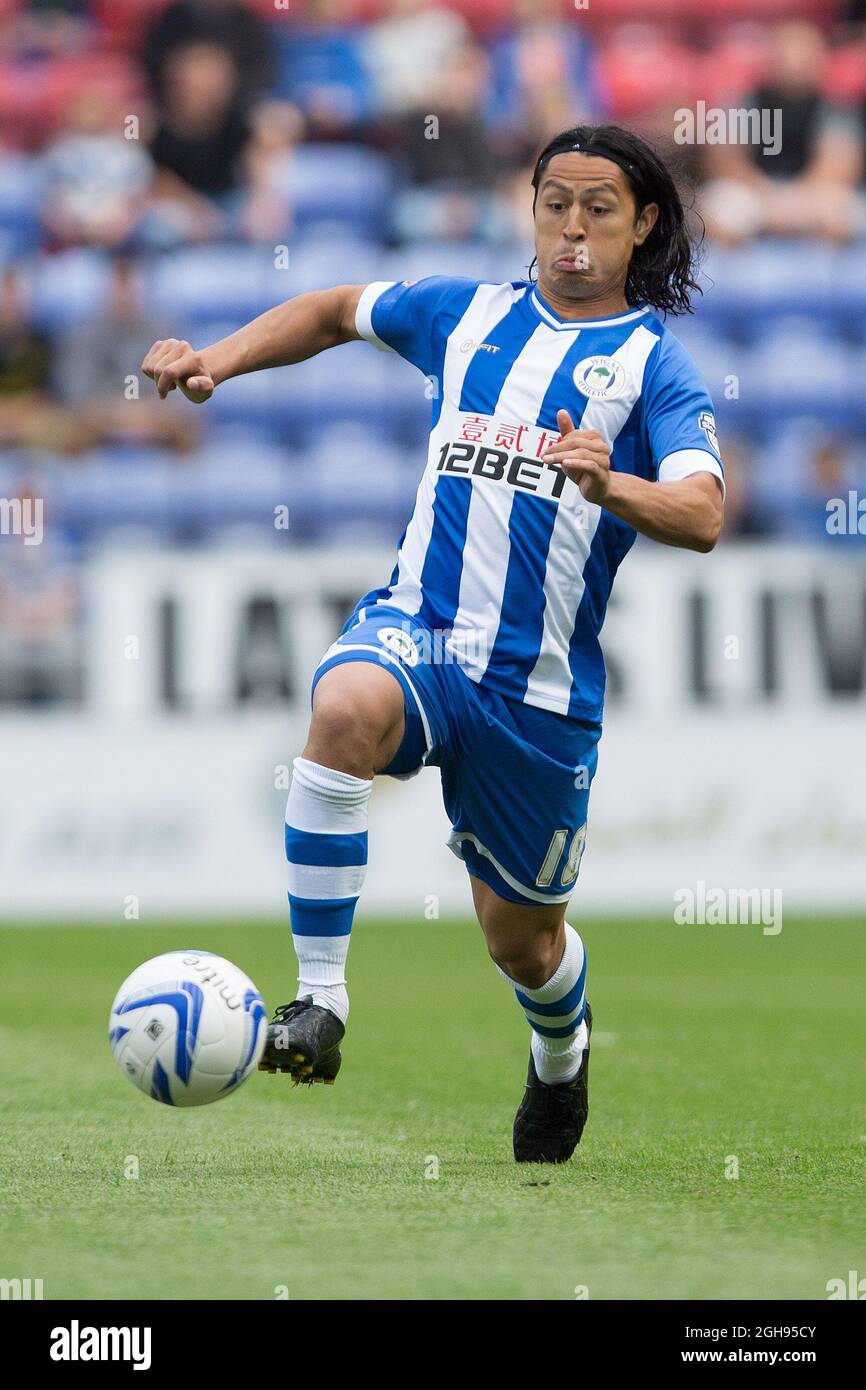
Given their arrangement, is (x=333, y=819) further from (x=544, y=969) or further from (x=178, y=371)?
(x=178, y=371)

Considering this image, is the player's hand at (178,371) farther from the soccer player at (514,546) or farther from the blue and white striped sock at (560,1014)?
the blue and white striped sock at (560,1014)

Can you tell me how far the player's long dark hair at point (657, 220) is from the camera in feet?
16.0

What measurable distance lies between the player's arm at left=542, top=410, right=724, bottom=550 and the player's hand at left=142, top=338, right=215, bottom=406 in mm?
890

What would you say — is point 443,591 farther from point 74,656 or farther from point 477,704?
point 74,656

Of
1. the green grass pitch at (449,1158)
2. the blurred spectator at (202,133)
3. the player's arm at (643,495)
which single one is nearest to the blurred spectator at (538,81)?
the blurred spectator at (202,133)

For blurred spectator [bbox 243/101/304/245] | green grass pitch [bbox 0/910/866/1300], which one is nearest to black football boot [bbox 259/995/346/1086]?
green grass pitch [bbox 0/910/866/1300]

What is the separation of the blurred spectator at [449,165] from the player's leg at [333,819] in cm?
1227

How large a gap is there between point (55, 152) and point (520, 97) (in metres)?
3.98

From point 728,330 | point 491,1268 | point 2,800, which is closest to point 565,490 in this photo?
point 491,1268

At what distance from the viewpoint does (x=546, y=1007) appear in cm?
514

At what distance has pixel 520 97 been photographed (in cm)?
1673

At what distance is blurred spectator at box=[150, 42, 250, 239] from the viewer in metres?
16.3

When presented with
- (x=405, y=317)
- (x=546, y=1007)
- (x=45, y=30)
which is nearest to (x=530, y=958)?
(x=546, y=1007)

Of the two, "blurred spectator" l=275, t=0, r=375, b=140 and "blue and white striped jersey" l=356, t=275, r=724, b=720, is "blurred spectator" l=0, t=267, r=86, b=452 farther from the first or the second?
"blue and white striped jersey" l=356, t=275, r=724, b=720
